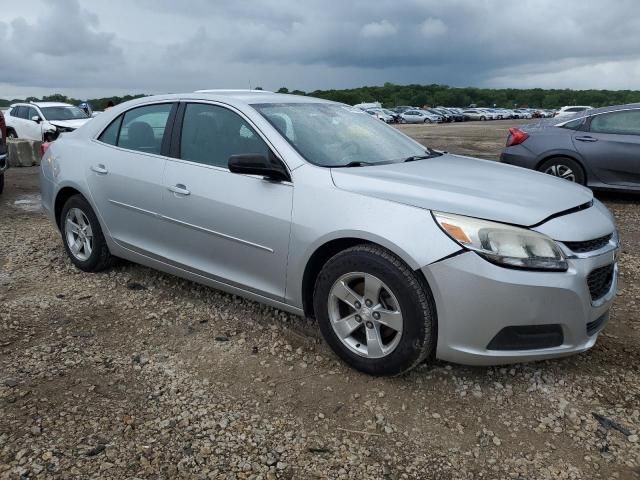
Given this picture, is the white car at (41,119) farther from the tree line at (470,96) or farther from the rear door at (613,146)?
the tree line at (470,96)

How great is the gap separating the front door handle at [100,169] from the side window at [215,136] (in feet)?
2.71

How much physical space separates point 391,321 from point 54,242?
14.1 feet

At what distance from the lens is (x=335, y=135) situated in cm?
382

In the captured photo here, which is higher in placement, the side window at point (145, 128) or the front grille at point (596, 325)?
the side window at point (145, 128)

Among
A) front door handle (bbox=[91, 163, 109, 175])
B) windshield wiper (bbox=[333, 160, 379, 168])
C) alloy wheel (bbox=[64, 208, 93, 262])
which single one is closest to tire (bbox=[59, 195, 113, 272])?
alloy wheel (bbox=[64, 208, 93, 262])

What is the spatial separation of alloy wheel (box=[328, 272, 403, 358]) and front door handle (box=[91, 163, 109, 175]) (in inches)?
90.8

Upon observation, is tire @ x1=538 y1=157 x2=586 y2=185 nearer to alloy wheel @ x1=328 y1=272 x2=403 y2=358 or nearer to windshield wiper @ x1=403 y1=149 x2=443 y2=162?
windshield wiper @ x1=403 y1=149 x2=443 y2=162

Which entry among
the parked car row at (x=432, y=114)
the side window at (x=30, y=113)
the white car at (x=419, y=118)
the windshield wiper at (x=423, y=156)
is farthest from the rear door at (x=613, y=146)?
the white car at (x=419, y=118)

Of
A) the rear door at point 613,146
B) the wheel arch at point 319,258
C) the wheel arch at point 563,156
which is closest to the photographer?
the wheel arch at point 319,258

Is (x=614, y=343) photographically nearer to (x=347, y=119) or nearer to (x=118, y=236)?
(x=347, y=119)

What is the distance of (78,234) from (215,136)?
1809mm

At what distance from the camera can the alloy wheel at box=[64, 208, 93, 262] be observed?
476cm

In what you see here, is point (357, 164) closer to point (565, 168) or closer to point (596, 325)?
point (596, 325)

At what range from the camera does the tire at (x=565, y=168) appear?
7.77 m
